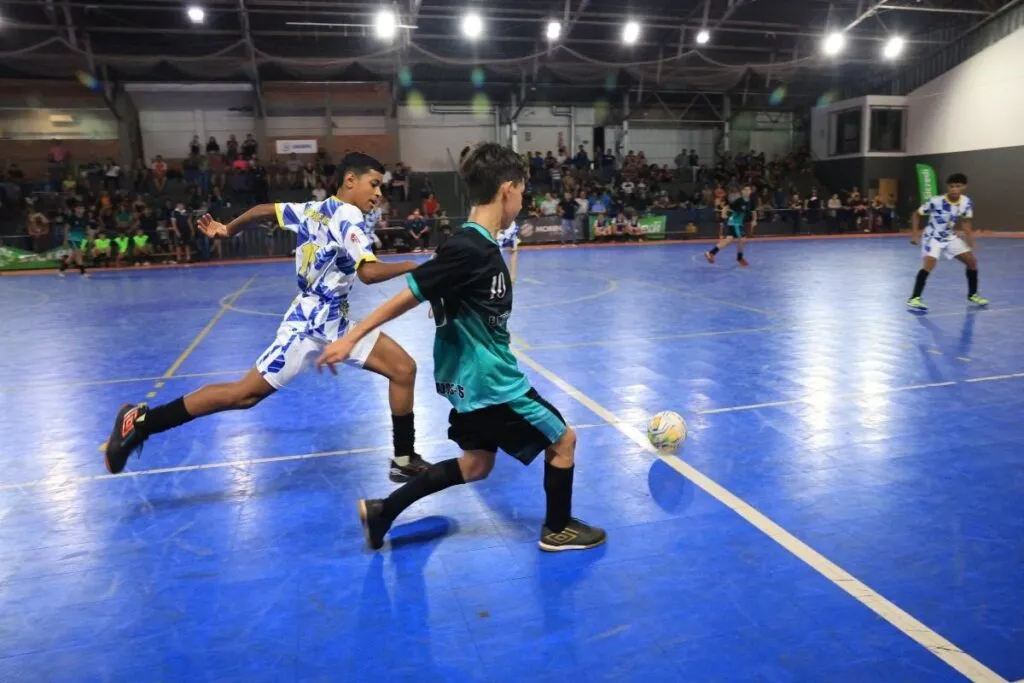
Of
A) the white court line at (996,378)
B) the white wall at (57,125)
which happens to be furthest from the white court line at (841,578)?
the white wall at (57,125)

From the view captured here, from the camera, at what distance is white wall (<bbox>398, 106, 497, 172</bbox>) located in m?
32.7

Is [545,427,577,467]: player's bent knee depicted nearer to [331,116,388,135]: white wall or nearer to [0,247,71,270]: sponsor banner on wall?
[0,247,71,270]: sponsor banner on wall

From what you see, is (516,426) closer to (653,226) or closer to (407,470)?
(407,470)

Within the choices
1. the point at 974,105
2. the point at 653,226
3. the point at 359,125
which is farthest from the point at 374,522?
the point at 974,105

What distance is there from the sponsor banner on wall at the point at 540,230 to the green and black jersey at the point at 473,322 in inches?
923

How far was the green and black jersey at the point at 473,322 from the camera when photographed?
9.98 ft

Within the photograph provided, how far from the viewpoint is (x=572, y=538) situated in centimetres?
361

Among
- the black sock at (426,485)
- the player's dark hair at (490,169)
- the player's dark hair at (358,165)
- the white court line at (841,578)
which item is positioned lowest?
the white court line at (841,578)

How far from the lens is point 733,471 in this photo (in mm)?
4574

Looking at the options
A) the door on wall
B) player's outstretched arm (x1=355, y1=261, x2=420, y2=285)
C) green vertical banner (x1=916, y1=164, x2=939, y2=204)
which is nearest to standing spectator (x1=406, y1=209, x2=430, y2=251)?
the door on wall

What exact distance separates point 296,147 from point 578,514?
30.0 meters

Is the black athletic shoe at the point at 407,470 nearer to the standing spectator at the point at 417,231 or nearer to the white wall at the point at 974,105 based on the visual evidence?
the standing spectator at the point at 417,231

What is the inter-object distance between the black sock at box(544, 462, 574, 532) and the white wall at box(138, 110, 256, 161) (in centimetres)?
3131

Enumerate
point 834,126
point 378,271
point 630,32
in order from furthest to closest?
point 834,126 < point 630,32 < point 378,271
